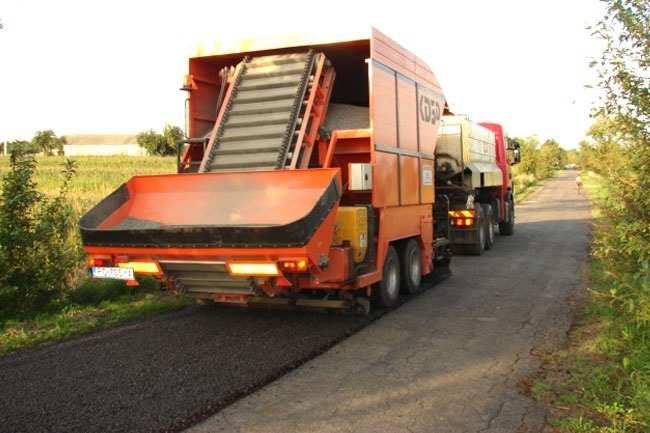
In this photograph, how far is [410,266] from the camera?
855cm

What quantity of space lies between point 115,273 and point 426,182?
469 centimetres

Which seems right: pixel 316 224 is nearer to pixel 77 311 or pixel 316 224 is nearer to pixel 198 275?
pixel 198 275

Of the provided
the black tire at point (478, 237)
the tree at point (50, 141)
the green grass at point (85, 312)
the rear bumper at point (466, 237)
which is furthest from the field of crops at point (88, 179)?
the tree at point (50, 141)

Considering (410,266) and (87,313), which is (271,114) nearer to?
(410,266)

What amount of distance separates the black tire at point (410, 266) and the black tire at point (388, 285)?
0.95ft

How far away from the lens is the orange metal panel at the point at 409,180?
791 centimetres

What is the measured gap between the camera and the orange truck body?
576cm

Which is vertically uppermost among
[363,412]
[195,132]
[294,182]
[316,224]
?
[195,132]

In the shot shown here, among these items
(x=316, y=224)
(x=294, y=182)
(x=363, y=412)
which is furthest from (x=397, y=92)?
(x=363, y=412)

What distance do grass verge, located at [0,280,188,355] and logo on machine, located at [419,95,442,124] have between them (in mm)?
4253

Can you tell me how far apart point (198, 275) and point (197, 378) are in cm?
153

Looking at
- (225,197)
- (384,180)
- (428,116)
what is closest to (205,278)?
(225,197)

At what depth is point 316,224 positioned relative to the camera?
563 cm

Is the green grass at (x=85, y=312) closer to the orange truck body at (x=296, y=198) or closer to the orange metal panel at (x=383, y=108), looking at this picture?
the orange truck body at (x=296, y=198)
